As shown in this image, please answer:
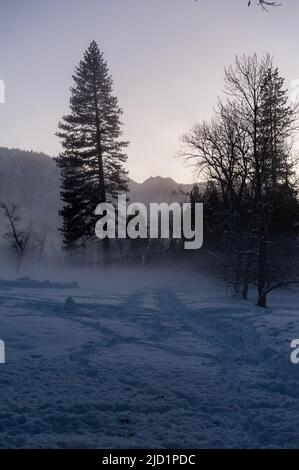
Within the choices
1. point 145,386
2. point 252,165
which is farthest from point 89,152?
point 145,386

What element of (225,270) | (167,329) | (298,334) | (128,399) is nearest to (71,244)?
(225,270)

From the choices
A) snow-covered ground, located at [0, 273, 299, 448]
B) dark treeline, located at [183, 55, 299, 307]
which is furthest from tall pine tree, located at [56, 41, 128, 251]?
snow-covered ground, located at [0, 273, 299, 448]

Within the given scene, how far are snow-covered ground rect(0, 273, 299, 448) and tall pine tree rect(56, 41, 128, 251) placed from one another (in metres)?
17.8

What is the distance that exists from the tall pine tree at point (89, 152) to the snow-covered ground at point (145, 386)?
702 inches

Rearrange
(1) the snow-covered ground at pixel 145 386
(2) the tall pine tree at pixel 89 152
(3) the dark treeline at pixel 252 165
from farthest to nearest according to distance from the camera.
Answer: (2) the tall pine tree at pixel 89 152 < (3) the dark treeline at pixel 252 165 < (1) the snow-covered ground at pixel 145 386

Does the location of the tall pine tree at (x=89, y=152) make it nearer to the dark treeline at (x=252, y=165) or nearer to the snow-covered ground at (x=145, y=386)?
the dark treeline at (x=252, y=165)

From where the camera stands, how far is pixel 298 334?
859cm

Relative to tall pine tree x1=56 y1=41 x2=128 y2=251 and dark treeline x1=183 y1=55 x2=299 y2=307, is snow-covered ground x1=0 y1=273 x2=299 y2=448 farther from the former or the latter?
tall pine tree x1=56 y1=41 x2=128 y2=251

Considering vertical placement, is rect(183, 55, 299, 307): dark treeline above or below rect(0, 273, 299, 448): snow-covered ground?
above

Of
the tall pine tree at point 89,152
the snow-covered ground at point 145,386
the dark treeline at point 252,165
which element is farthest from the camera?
the tall pine tree at point 89,152

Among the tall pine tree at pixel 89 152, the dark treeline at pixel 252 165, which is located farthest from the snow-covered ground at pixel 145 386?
the tall pine tree at pixel 89 152

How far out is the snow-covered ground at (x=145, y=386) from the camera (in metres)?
3.77

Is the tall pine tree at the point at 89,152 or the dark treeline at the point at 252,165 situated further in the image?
the tall pine tree at the point at 89,152

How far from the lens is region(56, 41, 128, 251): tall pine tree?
2728cm
